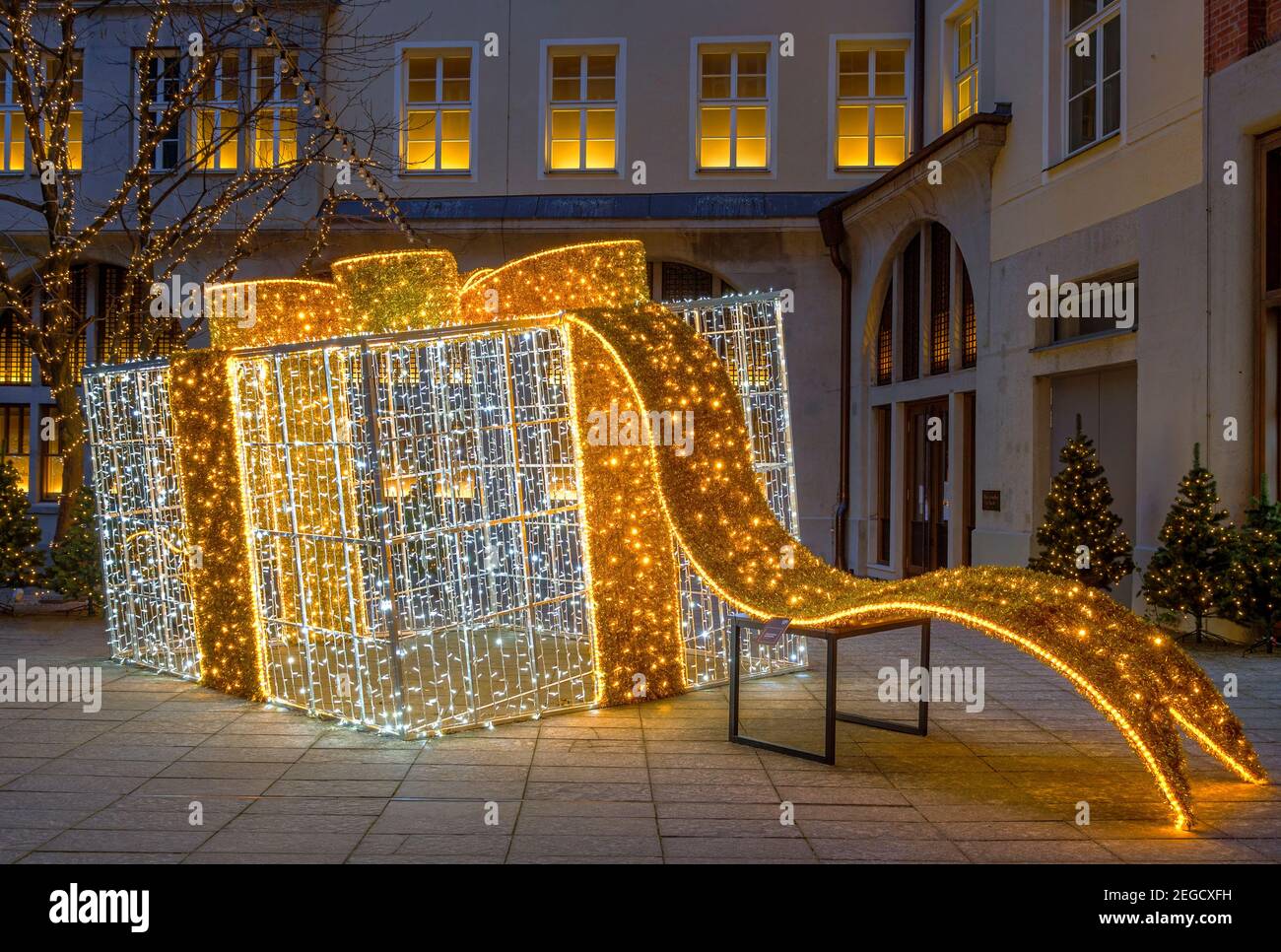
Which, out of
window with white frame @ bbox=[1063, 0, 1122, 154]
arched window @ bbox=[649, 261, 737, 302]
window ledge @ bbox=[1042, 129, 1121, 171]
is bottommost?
arched window @ bbox=[649, 261, 737, 302]

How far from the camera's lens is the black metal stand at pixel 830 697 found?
22.6 feet

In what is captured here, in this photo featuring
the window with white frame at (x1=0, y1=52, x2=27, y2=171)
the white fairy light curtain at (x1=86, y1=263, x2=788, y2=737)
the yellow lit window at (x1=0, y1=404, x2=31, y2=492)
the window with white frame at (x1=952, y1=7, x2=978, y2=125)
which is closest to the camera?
the white fairy light curtain at (x1=86, y1=263, x2=788, y2=737)

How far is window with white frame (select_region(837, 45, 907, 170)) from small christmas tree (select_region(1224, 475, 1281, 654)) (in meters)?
10.4

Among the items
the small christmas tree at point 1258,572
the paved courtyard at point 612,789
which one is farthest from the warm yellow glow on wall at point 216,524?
the small christmas tree at point 1258,572

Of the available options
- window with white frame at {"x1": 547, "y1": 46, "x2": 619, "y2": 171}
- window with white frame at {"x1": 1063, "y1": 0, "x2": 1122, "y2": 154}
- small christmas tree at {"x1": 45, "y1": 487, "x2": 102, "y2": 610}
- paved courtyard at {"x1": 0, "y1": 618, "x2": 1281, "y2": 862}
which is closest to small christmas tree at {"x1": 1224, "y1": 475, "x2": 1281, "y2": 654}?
paved courtyard at {"x1": 0, "y1": 618, "x2": 1281, "y2": 862}

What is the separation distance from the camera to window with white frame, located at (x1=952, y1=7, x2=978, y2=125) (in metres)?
17.8

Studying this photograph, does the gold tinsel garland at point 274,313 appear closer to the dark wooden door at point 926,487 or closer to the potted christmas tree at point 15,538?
the potted christmas tree at point 15,538

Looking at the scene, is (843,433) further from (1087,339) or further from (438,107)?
(438,107)

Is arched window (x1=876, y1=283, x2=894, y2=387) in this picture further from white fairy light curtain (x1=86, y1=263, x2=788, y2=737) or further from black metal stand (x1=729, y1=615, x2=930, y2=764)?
black metal stand (x1=729, y1=615, x2=930, y2=764)

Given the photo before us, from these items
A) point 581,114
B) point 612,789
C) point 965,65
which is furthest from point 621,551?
point 581,114

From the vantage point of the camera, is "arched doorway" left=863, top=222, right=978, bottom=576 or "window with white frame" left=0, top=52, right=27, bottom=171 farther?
"window with white frame" left=0, top=52, right=27, bottom=171

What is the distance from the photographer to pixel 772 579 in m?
7.90
